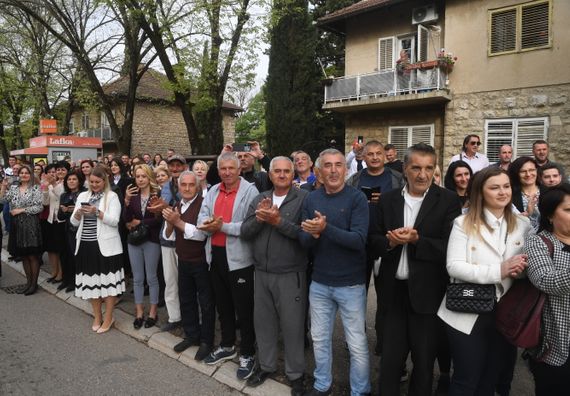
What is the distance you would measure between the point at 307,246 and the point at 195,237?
1.38 metres

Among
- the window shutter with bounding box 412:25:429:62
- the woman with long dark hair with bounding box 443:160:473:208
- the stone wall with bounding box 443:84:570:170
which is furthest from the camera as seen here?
the window shutter with bounding box 412:25:429:62

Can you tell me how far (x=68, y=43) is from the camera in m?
14.6

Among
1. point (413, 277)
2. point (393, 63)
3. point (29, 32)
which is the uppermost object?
point (29, 32)

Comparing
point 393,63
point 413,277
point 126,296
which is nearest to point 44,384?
point 126,296

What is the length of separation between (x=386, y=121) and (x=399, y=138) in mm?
844

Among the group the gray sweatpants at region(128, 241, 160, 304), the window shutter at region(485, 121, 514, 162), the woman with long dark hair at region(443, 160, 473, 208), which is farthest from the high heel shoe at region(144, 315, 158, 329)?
the window shutter at region(485, 121, 514, 162)

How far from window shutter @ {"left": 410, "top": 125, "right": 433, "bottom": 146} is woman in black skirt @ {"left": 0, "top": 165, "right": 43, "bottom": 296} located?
11641mm

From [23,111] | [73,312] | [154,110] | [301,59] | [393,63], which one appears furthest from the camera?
[154,110]

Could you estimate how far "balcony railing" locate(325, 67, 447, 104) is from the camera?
12523 millimetres

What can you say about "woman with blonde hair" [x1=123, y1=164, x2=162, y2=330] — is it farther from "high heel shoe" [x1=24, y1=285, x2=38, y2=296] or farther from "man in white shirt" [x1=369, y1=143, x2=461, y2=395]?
"man in white shirt" [x1=369, y1=143, x2=461, y2=395]

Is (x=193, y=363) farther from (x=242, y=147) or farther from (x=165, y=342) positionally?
(x=242, y=147)

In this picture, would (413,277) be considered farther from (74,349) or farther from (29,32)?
(29,32)

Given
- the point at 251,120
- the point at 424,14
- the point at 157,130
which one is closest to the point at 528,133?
the point at 424,14

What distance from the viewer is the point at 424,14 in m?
13.0
